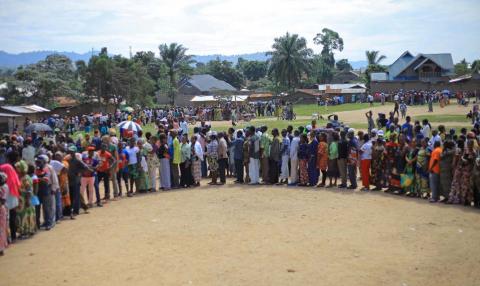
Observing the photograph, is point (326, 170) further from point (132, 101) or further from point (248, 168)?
point (132, 101)

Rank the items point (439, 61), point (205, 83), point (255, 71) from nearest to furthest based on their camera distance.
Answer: point (439, 61) < point (205, 83) < point (255, 71)

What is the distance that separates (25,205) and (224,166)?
6822mm

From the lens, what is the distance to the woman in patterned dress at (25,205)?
9.98 m

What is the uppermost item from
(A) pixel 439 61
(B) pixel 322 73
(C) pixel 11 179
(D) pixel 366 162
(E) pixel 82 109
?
(B) pixel 322 73

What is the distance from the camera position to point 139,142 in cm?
1472

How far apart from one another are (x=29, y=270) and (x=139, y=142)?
6.67 metres

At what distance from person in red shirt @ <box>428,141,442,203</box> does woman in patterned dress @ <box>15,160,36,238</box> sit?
898 centimetres

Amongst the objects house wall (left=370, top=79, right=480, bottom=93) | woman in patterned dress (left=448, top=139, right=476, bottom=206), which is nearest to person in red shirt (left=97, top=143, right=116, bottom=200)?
woman in patterned dress (left=448, top=139, right=476, bottom=206)

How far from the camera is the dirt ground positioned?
7820mm

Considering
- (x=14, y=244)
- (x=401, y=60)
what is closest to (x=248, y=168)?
(x=14, y=244)

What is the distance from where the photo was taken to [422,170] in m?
12.8

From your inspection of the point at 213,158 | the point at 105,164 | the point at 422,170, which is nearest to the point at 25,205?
the point at 105,164

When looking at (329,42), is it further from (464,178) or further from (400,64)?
(464,178)

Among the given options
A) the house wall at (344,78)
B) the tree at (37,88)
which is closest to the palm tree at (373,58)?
the house wall at (344,78)
